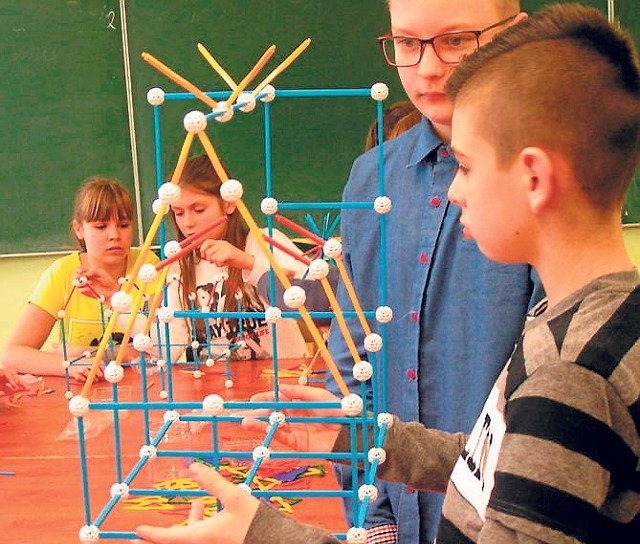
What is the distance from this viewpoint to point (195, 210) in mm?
2443

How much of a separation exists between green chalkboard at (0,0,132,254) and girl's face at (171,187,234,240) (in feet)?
3.66

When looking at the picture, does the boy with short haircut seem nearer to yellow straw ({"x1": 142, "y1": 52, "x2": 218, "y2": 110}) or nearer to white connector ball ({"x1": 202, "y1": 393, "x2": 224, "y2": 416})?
white connector ball ({"x1": 202, "y1": 393, "x2": 224, "y2": 416})

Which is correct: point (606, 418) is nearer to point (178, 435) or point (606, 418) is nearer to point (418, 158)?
point (418, 158)

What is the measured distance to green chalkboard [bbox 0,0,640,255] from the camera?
3.38 metres

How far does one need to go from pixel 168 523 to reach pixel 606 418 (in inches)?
34.8

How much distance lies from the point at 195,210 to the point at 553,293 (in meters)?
1.80

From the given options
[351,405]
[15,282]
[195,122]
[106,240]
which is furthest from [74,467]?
[15,282]

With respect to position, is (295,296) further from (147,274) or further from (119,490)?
(119,490)

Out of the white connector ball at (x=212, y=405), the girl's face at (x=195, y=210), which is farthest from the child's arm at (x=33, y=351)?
the white connector ball at (x=212, y=405)

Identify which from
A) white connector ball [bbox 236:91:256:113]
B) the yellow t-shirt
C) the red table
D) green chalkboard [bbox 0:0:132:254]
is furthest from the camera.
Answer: green chalkboard [bbox 0:0:132:254]

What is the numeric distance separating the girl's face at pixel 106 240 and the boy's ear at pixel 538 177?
2.08 meters

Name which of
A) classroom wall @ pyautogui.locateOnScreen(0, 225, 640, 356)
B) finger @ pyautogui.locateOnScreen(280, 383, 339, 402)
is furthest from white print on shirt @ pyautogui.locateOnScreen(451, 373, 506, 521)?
classroom wall @ pyautogui.locateOnScreen(0, 225, 640, 356)

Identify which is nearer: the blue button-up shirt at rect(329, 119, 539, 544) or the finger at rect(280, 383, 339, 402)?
the finger at rect(280, 383, 339, 402)

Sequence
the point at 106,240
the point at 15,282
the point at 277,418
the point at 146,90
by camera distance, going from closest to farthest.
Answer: the point at 277,418
the point at 106,240
the point at 146,90
the point at 15,282
